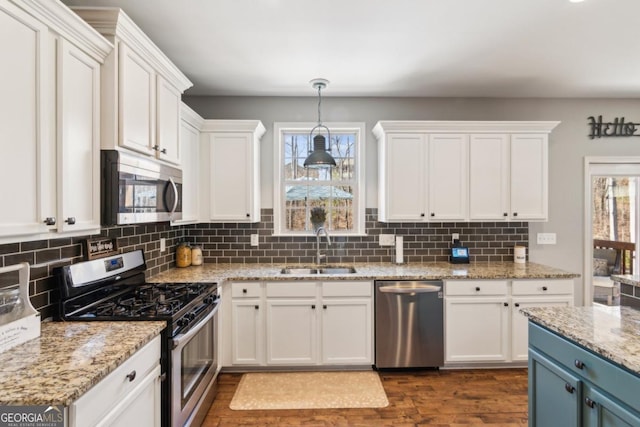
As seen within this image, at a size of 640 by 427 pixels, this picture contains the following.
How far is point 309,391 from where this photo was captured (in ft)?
8.83

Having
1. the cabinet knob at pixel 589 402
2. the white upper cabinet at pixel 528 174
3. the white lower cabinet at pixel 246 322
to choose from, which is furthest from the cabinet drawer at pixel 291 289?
the white upper cabinet at pixel 528 174

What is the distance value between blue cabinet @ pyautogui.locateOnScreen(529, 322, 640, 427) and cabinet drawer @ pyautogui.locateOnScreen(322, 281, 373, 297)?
1333mm

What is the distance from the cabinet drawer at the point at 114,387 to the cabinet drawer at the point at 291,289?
1.30 metres

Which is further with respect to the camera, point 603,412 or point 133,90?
point 133,90

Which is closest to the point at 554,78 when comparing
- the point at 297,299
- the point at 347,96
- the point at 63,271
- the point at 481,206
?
the point at 481,206

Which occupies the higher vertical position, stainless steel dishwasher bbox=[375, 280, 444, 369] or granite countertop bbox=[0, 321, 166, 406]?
granite countertop bbox=[0, 321, 166, 406]

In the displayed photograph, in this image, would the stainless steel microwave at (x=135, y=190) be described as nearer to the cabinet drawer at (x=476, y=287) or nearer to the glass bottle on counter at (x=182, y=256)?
the glass bottle on counter at (x=182, y=256)

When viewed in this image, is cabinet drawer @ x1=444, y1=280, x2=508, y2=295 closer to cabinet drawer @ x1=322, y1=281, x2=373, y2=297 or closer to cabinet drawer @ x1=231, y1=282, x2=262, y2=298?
cabinet drawer @ x1=322, y1=281, x2=373, y2=297

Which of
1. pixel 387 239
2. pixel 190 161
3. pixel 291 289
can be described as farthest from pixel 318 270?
pixel 190 161

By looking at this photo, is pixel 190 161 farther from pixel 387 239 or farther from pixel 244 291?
pixel 387 239

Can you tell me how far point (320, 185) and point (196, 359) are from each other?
2.16 metres

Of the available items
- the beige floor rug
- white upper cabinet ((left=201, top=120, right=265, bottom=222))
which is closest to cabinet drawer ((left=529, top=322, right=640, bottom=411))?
the beige floor rug

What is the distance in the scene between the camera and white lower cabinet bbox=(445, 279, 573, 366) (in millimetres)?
2984

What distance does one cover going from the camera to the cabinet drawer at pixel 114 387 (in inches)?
44.7
